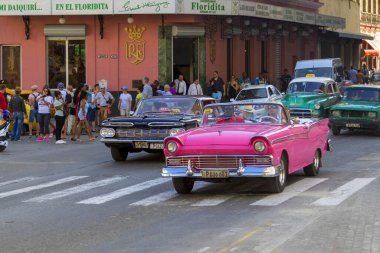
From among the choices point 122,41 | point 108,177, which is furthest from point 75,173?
point 122,41

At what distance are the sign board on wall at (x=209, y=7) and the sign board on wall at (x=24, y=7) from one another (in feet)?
17.7

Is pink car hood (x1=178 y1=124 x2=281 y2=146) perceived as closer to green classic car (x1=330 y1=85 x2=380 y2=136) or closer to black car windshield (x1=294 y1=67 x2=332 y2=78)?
green classic car (x1=330 y1=85 x2=380 y2=136)

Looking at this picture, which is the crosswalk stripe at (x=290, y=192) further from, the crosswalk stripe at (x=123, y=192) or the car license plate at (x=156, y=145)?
the car license plate at (x=156, y=145)

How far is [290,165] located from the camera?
14.2 m

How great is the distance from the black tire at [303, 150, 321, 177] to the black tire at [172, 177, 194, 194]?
9.30 ft

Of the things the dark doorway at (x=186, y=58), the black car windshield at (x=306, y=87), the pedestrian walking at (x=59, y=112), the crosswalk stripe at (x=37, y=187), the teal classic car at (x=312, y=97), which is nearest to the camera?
the crosswalk stripe at (x=37, y=187)

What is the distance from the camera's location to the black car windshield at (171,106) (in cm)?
2020

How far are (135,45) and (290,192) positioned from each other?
2249 centimetres

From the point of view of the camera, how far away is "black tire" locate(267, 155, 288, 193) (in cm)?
1349

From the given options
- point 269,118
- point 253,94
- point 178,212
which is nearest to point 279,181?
point 269,118

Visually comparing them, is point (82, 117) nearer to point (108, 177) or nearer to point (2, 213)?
point (108, 177)

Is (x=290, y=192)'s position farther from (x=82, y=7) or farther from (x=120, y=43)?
(x=120, y=43)

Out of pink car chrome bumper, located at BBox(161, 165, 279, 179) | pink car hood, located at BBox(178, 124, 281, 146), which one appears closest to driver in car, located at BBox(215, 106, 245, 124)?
pink car hood, located at BBox(178, 124, 281, 146)

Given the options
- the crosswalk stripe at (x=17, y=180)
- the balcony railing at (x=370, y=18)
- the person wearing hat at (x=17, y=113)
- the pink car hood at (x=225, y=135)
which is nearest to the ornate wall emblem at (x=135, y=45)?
the person wearing hat at (x=17, y=113)
